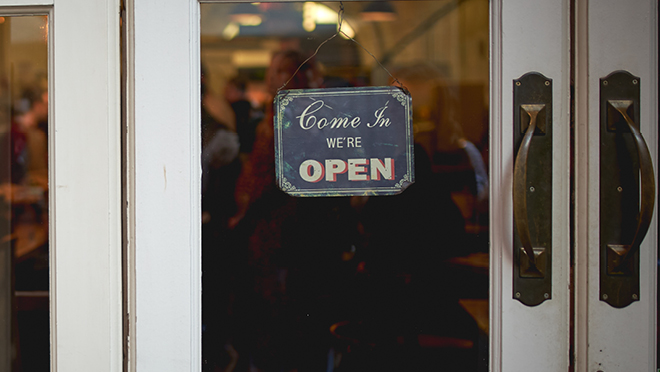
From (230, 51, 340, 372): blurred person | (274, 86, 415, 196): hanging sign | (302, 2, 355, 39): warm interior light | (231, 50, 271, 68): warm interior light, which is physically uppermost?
(302, 2, 355, 39): warm interior light

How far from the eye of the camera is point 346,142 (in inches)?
34.8

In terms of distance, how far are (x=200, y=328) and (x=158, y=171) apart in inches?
15.7

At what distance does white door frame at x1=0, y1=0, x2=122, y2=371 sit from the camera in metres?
0.85

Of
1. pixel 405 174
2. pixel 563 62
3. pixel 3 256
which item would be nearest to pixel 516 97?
pixel 563 62

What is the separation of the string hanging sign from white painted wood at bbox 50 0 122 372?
409 millimetres

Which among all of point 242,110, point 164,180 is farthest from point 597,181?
point 164,180

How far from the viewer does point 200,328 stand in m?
0.90

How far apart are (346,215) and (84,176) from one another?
→ 2.05 feet

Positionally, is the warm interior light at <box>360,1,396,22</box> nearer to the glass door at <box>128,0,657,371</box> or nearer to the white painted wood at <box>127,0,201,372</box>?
the glass door at <box>128,0,657,371</box>

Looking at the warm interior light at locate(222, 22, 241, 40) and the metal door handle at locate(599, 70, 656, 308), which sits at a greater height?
the warm interior light at locate(222, 22, 241, 40)

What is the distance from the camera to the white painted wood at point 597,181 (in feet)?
2.71

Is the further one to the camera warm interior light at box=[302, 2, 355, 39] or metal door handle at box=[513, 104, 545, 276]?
warm interior light at box=[302, 2, 355, 39]


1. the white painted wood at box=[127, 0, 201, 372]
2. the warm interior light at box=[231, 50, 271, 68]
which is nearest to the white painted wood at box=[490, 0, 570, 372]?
the warm interior light at box=[231, 50, 271, 68]

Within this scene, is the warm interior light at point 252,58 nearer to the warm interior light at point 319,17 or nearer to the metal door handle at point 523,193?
the warm interior light at point 319,17
